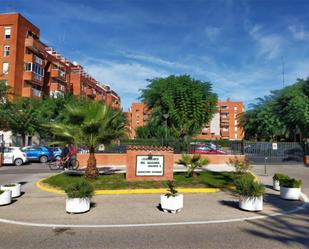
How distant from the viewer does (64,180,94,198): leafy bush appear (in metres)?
9.66

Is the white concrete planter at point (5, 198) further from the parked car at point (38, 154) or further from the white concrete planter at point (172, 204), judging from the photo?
the parked car at point (38, 154)

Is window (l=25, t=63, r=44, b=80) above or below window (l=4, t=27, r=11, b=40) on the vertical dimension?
below

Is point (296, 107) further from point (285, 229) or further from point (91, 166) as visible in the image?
point (285, 229)

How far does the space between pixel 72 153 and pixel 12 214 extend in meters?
13.0

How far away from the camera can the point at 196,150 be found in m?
28.9

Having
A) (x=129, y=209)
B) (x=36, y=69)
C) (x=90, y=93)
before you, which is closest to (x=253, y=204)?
(x=129, y=209)

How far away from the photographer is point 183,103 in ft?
131

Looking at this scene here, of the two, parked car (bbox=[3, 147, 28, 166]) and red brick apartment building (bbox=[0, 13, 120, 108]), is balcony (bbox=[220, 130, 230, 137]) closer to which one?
red brick apartment building (bbox=[0, 13, 120, 108])

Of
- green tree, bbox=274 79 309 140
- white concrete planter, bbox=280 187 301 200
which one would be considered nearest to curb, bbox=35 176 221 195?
white concrete planter, bbox=280 187 301 200

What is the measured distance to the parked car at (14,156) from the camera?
26.5 metres

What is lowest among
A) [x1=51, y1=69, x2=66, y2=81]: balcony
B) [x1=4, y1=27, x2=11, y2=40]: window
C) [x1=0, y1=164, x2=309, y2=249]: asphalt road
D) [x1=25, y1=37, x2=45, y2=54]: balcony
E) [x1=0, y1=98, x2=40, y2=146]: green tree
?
[x1=0, y1=164, x2=309, y2=249]: asphalt road

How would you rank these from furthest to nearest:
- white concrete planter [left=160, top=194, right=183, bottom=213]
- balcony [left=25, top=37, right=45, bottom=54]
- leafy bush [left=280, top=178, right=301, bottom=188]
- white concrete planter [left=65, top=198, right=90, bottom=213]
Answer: balcony [left=25, top=37, right=45, bottom=54], leafy bush [left=280, top=178, right=301, bottom=188], white concrete planter [left=160, top=194, right=183, bottom=213], white concrete planter [left=65, top=198, right=90, bottom=213]

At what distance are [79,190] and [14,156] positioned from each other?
1924cm

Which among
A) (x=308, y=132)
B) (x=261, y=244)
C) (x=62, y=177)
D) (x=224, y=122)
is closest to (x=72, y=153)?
(x=62, y=177)
